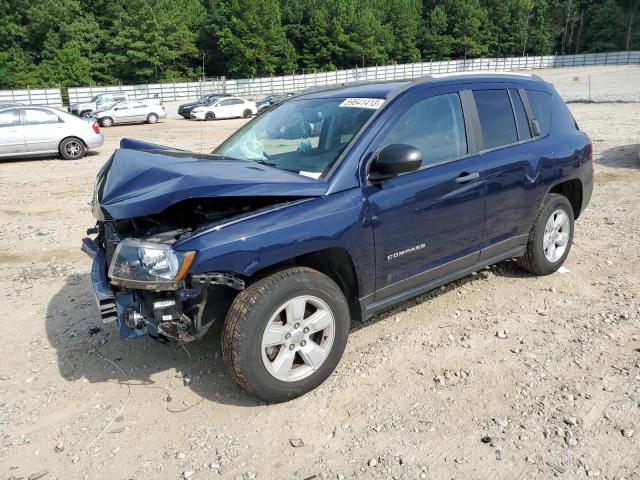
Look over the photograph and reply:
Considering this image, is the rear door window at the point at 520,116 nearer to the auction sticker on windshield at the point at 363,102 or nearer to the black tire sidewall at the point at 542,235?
the black tire sidewall at the point at 542,235

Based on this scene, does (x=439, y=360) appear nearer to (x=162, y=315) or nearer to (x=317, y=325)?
(x=317, y=325)

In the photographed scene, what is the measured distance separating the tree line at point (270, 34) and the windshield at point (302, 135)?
6580 cm

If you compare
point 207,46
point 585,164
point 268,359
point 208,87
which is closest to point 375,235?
point 268,359

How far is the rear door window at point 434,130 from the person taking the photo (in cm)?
358

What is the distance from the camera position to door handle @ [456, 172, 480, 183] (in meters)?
3.79

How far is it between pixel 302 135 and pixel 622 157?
9.69m

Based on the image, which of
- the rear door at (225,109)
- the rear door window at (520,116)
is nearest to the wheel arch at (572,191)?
the rear door window at (520,116)

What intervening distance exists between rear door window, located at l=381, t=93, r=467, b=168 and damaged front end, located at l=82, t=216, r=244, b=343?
147 centimetres

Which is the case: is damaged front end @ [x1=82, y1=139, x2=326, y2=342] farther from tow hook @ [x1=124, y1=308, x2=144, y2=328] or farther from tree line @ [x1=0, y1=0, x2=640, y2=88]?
tree line @ [x1=0, y1=0, x2=640, y2=88]

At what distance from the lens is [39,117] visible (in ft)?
44.8

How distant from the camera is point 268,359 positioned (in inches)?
121

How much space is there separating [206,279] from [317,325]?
30.3 inches

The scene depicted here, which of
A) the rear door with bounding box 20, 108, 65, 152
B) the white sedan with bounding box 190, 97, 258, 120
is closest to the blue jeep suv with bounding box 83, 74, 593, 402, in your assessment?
the rear door with bounding box 20, 108, 65, 152

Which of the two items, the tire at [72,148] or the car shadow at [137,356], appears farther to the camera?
the tire at [72,148]
